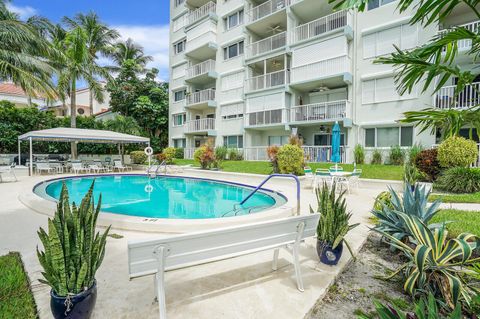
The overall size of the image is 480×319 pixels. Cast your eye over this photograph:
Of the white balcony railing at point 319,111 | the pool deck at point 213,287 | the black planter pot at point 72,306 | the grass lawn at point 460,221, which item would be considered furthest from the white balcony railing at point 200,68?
the black planter pot at point 72,306

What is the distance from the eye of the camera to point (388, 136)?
1717cm

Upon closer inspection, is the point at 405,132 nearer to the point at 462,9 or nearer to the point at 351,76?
the point at 351,76

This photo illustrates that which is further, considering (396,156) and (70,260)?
(396,156)

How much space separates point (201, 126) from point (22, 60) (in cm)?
1628

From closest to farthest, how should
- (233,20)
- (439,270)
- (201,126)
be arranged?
(439,270)
(233,20)
(201,126)

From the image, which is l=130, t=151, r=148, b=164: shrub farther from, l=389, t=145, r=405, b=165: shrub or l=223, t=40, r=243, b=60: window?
l=389, t=145, r=405, b=165: shrub

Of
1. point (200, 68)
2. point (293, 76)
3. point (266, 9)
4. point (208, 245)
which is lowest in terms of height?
point (208, 245)

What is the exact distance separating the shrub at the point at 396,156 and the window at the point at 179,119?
22.4 meters

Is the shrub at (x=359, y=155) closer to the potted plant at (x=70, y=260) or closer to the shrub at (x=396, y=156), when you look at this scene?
the shrub at (x=396, y=156)

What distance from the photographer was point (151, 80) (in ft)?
119

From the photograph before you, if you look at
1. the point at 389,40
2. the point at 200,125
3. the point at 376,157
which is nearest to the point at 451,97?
the point at 376,157

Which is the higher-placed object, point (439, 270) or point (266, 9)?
point (266, 9)

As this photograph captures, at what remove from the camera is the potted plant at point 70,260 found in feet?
7.40

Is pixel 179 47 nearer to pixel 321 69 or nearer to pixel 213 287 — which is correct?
pixel 321 69
